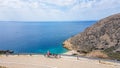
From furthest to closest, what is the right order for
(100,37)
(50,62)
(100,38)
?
(100,37) → (100,38) → (50,62)

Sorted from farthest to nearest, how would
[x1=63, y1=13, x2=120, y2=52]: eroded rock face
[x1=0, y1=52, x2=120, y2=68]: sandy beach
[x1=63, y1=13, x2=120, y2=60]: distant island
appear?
1. [x1=63, y1=13, x2=120, y2=52]: eroded rock face
2. [x1=63, y1=13, x2=120, y2=60]: distant island
3. [x1=0, y1=52, x2=120, y2=68]: sandy beach

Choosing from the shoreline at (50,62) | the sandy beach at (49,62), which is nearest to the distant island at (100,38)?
the sandy beach at (49,62)

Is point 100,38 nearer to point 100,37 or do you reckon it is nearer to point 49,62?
point 100,37

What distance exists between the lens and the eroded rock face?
95.2 meters

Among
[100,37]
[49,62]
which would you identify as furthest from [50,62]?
[100,37]

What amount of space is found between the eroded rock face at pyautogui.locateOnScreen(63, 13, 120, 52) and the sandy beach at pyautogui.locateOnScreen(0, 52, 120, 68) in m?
55.5

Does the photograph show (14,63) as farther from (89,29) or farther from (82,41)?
(89,29)

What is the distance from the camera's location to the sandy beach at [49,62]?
32844 millimetres

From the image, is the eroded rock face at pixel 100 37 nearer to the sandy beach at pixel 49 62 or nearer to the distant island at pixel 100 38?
the distant island at pixel 100 38

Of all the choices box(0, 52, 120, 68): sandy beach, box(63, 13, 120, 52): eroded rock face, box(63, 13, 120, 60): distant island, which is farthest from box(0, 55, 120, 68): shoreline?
box(63, 13, 120, 52): eroded rock face

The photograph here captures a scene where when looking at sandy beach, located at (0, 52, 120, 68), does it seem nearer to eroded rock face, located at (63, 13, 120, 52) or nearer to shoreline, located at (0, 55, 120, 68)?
shoreline, located at (0, 55, 120, 68)

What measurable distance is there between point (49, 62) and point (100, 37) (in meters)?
70.7

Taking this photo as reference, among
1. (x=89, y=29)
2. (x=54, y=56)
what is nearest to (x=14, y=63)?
(x=54, y=56)

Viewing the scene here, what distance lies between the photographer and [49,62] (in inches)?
1387
